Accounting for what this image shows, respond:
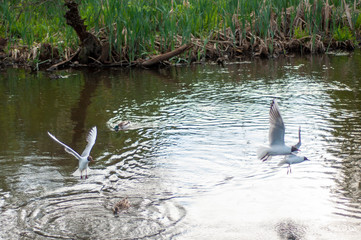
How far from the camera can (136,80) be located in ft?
40.2

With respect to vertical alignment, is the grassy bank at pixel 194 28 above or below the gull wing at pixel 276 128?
above

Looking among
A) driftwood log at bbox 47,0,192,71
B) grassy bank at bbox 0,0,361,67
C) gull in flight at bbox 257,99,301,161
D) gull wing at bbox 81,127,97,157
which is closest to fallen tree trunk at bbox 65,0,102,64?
driftwood log at bbox 47,0,192,71

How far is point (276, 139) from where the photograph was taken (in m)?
5.42

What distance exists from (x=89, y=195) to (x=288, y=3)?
1184 centimetres

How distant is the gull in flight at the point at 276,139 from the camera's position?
17.5 feet

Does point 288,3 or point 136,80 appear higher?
point 288,3

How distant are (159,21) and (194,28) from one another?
1.41m

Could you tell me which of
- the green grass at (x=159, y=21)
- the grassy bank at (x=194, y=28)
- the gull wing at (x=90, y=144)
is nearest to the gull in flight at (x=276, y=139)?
the gull wing at (x=90, y=144)

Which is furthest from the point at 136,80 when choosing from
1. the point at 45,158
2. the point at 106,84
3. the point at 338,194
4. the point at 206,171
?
the point at 338,194

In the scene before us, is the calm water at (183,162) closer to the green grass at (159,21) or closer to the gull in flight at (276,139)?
the gull in flight at (276,139)

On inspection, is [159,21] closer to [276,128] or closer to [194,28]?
[194,28]

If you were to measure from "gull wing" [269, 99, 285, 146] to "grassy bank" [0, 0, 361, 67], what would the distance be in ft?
26.6

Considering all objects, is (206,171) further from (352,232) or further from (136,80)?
(136,80)

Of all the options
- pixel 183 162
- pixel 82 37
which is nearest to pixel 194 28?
pixel 82 37
